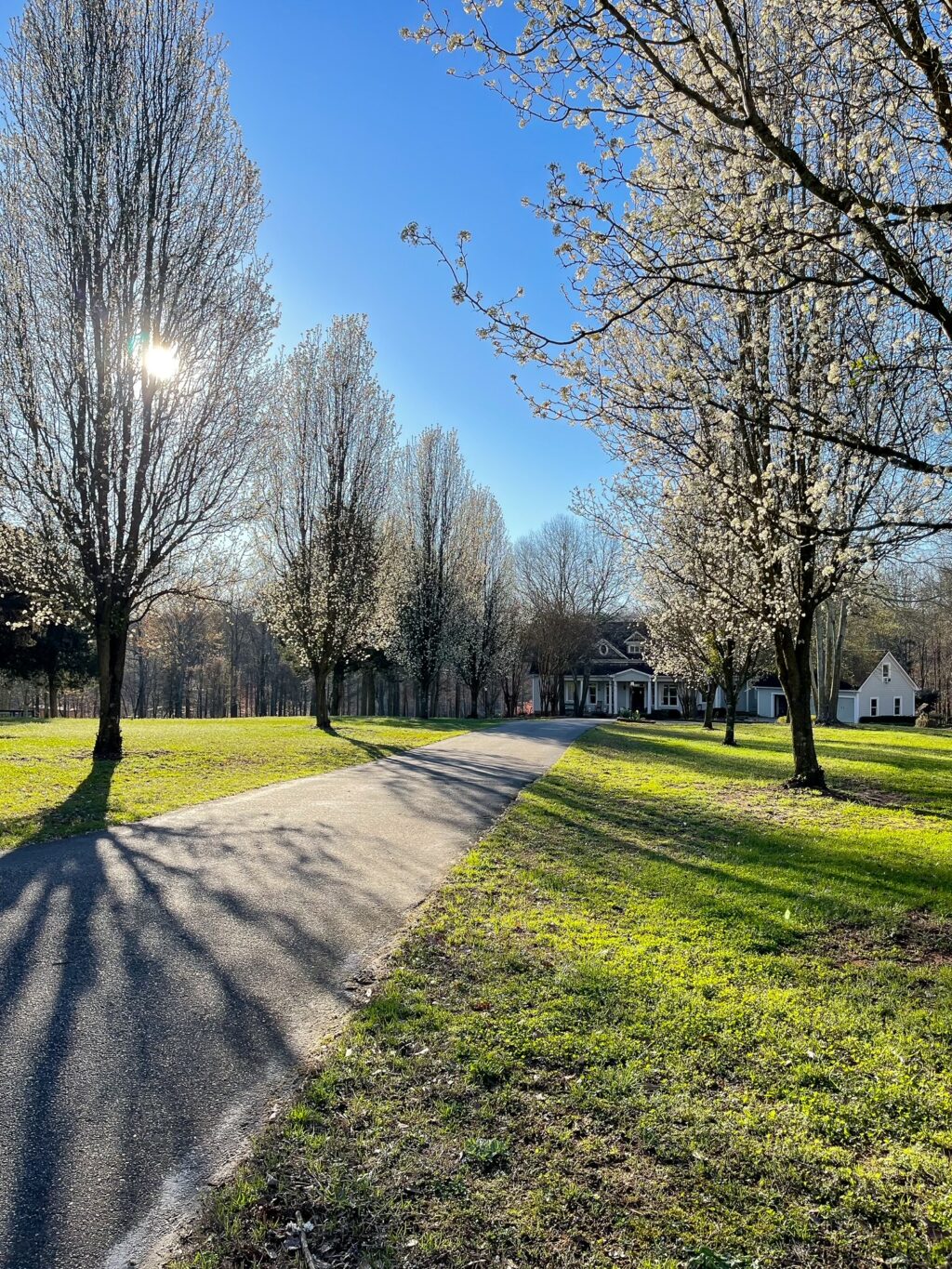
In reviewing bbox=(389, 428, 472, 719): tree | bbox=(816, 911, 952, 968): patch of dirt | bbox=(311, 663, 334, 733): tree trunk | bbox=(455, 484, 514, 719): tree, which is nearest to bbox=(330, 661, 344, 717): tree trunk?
bbox=(389, 428, 472, 719): tree

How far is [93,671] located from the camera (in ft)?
107

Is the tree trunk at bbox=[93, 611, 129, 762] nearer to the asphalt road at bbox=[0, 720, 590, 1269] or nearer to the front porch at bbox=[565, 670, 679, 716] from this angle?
the asphalt road at bbox=[0, 720, 590, 1269]

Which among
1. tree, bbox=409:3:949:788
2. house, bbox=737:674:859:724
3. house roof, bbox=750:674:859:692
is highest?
tree, bbox=409:3:949:788

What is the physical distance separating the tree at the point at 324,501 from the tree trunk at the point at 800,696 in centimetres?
1456

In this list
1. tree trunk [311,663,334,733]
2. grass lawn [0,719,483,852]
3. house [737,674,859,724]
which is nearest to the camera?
grass lawn [0,719,483,852]

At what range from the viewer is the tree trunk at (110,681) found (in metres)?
12.9

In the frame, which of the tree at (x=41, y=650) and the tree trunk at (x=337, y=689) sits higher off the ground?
the tree at (x=41, y=650)

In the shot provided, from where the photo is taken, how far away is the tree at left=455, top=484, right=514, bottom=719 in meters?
34.9

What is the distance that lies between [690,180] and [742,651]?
1775cm

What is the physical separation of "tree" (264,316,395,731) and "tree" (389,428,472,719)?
29.6 feet

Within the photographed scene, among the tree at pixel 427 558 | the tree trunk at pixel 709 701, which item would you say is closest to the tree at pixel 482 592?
the tree at pixel 427 558

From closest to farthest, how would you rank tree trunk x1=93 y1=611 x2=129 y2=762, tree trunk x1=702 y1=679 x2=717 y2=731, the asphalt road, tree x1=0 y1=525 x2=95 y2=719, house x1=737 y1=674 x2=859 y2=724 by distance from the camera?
the asphalt road, tree trunk x1=93 y1=611 x2=129 y2=762, tree trunk x1=702 y1=679 x2=717 y2=731, tree x1=0 y1=525 x2=95 y2=719, house x1=737 y1=674 x2=859 y2=724

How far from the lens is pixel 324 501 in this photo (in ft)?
76.5

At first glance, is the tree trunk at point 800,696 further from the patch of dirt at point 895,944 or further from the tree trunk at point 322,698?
the tree trunk at point 322,698
